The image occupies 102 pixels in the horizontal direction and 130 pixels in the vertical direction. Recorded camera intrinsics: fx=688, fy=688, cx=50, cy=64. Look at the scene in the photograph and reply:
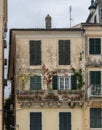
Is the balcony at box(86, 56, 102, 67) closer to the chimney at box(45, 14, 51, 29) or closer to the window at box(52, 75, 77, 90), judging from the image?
the window at box(52, 75, 77, 90)

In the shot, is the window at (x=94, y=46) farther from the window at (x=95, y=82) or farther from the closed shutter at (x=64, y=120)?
the closed shutter at (x=64, y=120)

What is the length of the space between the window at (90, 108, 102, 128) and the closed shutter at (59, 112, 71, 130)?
2.27 metres

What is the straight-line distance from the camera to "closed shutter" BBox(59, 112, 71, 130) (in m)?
68.4

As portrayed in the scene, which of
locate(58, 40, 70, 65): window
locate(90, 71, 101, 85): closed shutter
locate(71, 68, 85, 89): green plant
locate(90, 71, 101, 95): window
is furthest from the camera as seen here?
locate(58, 40, 70, 65): window

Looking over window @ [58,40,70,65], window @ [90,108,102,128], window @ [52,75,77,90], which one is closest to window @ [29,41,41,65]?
window @ [58,40,70,65]

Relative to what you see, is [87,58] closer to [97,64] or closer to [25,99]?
[97,64]

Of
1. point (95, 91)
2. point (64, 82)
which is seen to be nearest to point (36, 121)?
point (64, 82)

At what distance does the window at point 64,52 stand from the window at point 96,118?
221 inches

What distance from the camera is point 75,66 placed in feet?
230

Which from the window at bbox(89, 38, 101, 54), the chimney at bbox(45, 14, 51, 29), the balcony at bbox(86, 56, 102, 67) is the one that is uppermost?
the chimney at bbox(45, 14, 51, 29)

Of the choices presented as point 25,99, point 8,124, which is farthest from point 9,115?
point 25,99

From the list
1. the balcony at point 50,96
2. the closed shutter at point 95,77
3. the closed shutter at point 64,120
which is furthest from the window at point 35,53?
the closed shutter at point 64,120

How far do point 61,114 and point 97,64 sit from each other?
634 centimetres

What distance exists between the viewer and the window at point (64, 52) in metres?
69.9
